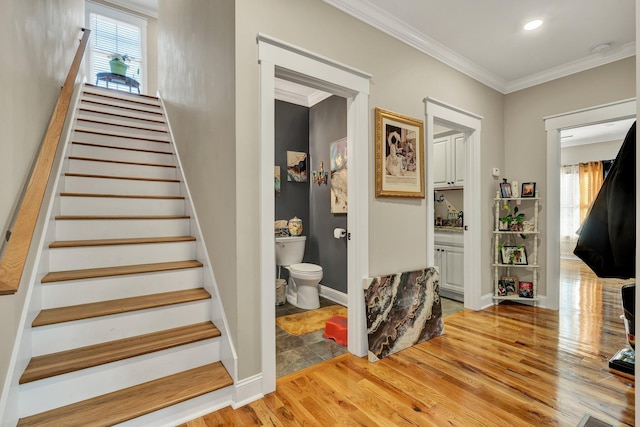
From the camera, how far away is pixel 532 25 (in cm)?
262

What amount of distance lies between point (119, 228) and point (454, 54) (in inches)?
136

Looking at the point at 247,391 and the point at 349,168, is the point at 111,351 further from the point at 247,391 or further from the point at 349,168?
the point at 349,168

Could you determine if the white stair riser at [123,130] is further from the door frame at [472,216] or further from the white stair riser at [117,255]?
the door frame at [472,216]

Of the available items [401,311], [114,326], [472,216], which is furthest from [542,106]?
[114,326]

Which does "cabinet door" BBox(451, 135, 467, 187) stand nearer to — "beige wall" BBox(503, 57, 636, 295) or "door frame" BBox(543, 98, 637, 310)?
"beige wall" BBox(503, 57, 636, 295)

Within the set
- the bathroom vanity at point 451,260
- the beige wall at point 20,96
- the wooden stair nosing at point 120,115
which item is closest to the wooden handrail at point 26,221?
the beige wall at point 20,96

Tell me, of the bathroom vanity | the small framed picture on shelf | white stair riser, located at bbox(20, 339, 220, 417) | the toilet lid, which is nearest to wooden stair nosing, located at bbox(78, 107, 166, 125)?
the toilet lid

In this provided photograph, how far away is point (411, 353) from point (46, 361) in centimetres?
233

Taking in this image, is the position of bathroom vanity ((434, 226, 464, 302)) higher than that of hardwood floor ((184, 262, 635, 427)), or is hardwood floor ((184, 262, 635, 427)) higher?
bathroom vanity ((434, 226, 464, 302))

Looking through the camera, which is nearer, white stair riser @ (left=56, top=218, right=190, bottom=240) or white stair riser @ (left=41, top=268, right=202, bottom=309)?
white stair riser @ (left=41, top=268, right=202, bottom=309)

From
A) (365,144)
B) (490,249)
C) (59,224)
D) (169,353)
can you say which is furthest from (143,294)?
(490,249)

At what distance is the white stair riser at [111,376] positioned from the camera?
1468 millimetres

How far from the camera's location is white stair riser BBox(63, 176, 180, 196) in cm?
259

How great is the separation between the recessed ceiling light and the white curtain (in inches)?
229
